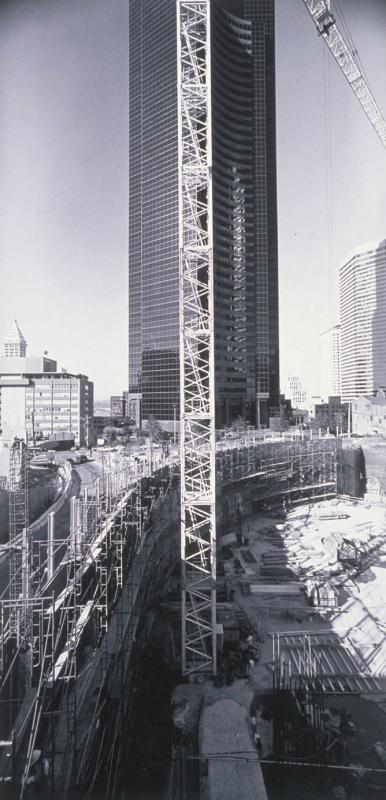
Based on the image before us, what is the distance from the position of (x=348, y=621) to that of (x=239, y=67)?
86670 millimetres

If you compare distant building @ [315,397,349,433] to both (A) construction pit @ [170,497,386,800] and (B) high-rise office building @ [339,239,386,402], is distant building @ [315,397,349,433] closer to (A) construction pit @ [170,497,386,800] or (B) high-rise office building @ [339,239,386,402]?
(B) high-rise office building @ [339,239,386,402]

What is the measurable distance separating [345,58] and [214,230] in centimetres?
3577

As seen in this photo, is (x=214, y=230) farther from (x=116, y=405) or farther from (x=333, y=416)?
(x=116, y=405)

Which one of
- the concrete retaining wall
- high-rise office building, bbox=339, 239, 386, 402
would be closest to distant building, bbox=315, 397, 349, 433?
high-rise office building, bbox=339, 239, 386, 402

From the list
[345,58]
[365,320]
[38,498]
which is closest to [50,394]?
[38,498]

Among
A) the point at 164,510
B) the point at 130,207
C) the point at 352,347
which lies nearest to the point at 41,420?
the point at 130,207

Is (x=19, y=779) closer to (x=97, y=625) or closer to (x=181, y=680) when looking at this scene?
(x=97, y=625)

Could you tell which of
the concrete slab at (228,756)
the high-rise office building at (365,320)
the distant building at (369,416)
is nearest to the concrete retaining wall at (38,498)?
the concrete slab at (228,756)

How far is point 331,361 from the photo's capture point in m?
169

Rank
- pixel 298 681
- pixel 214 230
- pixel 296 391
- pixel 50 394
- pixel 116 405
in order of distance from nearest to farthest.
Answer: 1. pixel 298 681
2. pixel 50 394
3. pixel 214 230
4. pixel 116 405
5. pixel 296 391

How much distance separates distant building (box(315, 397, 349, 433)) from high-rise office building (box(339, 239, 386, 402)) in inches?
444

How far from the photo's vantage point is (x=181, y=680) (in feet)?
41.2

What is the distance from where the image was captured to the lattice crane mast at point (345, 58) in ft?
104

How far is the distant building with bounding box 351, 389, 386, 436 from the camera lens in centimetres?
5672
